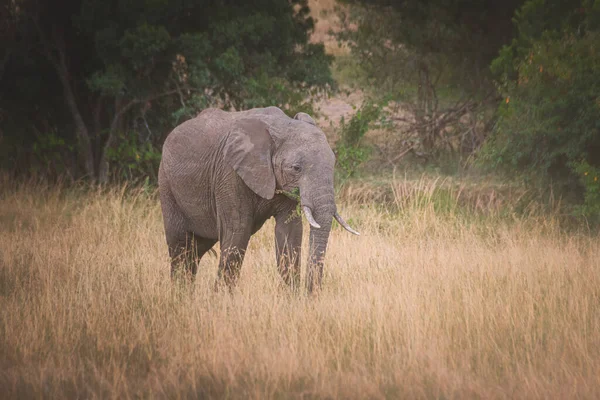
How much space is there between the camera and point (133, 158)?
15.3m

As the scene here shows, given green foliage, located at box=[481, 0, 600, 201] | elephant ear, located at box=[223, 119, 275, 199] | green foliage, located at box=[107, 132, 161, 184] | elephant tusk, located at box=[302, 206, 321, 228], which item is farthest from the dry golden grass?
green foliage, located at box=[107, 132, 161, 184]

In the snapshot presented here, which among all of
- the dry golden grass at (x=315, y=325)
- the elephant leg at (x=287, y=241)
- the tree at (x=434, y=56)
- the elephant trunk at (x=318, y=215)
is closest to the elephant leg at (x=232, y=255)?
the dry golden grass at (x=315, y=325)

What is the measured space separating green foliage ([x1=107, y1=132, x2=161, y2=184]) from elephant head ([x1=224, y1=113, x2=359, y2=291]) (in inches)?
267

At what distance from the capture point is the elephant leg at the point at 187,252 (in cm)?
841

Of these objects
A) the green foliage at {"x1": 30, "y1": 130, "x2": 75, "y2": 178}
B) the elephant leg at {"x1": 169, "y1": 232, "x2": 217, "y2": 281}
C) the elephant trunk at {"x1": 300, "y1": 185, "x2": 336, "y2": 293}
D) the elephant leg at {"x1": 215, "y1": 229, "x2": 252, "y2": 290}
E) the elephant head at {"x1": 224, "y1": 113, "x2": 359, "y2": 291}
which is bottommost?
the green foliage at {"x1": 30, "y1": 130, "x2": 75, "y2": 178}

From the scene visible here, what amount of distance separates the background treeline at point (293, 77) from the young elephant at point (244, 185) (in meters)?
5.27

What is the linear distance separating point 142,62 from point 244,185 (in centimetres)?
684

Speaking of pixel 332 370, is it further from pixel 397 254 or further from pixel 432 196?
pixel 432 196

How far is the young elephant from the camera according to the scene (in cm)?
705

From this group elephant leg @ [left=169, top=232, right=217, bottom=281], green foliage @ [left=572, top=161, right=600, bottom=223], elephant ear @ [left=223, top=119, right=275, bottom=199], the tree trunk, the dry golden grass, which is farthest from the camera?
the tree trunk

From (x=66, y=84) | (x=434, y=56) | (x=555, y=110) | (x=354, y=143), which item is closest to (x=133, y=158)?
(x=66, y=84)

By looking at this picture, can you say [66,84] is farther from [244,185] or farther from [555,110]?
[555,110]

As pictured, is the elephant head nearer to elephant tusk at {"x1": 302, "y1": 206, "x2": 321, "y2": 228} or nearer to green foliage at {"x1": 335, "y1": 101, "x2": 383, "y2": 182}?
elephant tusk at {"x1": 302, "y1": 206, "x2": 321, "y2": 228}

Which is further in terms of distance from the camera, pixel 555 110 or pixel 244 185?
pixel 555 110
